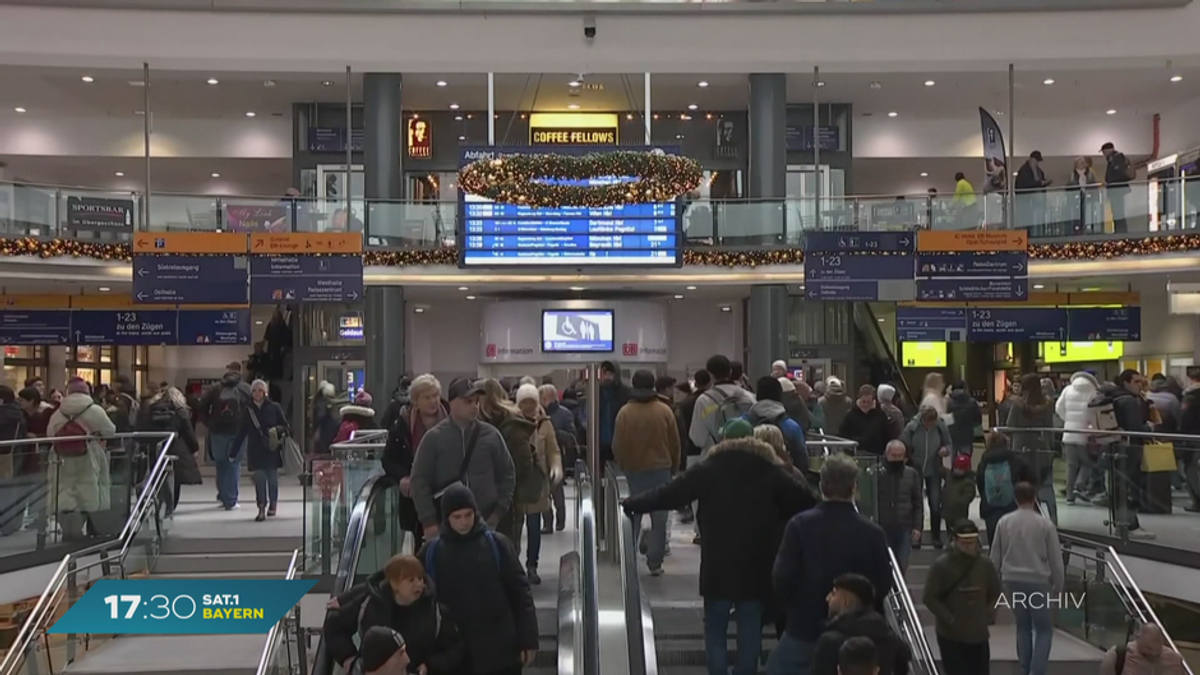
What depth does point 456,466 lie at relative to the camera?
23.4 ft

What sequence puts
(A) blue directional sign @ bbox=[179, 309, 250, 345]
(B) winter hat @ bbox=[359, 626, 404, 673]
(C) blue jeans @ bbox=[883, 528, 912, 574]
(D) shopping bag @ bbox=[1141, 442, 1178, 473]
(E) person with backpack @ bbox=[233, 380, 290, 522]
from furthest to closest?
(A) blue directional sign @ bbox=[179, 309, 250, 345] < (E) person with backpack @ bbox=[233, 380, 290, 522] < (D) shopping bag @ bbox=[1141, 442, 1178, 473] < (C) blue jeans @ bbox=[883, 528, 912, 574] < (B) winter hat @ bbox=[359, 626, 404, 673]

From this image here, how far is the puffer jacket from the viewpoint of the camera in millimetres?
13086

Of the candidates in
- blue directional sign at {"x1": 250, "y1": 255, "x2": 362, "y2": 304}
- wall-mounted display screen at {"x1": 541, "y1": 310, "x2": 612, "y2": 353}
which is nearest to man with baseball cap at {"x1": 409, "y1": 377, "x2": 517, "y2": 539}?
blue directional sign at {"x1": 250, "y1": 255, "x2": 362, "y2": 304}

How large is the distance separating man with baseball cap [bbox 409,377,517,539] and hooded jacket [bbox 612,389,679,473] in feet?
6.56

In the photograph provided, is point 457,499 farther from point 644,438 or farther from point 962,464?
point 962,464

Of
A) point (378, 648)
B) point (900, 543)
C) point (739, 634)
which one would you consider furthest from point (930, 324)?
point (378, 648)

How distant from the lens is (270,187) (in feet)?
98.4

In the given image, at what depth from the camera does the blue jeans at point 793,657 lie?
595 cm

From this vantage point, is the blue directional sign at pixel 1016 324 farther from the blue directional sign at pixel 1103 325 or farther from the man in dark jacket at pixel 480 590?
the man in dark jacket at pixel 480 590

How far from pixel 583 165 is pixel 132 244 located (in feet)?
29.7

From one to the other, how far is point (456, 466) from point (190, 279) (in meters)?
13.3

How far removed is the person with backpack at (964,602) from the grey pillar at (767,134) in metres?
14.4

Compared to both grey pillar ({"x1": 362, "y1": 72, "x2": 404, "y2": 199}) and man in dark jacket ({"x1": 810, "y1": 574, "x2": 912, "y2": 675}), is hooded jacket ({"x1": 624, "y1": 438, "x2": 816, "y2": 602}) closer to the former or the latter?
man in dark jacket ({"x1": 810, "y1": 574, "x2": 912, "y2": 675})

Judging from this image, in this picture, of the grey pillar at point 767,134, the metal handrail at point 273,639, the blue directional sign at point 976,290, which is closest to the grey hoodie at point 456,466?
the metal handrail at point 273,639
